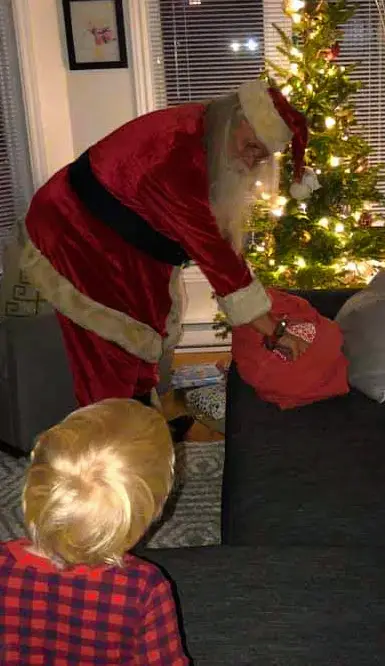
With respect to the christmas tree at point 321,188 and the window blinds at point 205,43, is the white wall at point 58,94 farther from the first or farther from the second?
the christmas tree at point 321,188

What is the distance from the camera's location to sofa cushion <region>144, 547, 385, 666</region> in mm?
1369

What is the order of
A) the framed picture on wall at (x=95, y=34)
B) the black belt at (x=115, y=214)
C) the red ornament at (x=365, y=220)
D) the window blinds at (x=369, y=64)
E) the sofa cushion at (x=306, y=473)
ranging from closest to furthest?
the sofa cushion at (x=306, y=473)
the black belt at (x=115, y=214)
the red ornament at (x=365, y=220)
the framed picture on wall at (x=95, y=34)
the window blinds at (x=369, y=64)

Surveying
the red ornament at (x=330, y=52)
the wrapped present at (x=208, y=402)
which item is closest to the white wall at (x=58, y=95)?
the red ornament at (x=330, y=52)

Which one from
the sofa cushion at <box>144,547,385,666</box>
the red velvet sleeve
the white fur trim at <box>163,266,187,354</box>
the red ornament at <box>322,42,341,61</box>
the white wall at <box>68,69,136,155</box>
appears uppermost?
the red ornament at <box>322,42,341,61</box>

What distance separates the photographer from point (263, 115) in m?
1.89

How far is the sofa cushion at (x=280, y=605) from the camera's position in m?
1.37

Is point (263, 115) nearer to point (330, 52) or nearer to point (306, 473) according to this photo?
point (306, 473)

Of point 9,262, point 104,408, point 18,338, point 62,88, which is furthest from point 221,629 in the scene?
point 62,88

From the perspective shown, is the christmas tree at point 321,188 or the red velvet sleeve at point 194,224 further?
the christmas tree at point 321,188

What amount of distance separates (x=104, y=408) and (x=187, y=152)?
3.03 ft

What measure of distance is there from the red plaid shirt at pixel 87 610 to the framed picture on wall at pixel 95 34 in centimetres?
292

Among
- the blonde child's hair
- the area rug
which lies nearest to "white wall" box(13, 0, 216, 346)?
the area rug

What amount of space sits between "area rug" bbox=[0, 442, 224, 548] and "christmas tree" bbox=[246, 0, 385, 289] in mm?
771

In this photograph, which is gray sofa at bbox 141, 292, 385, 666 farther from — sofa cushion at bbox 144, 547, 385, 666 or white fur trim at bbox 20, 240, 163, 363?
white fur trim at bbox 20, 240, 163, 363
